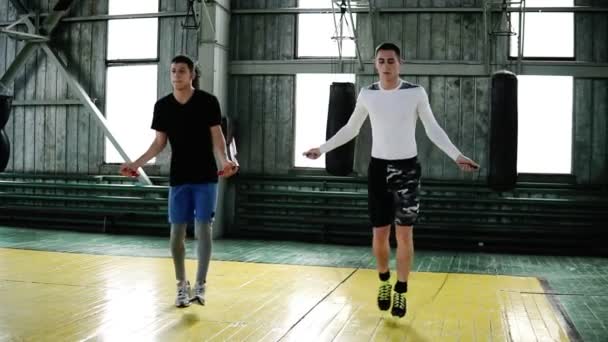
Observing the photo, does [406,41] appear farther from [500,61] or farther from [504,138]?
[504,138]

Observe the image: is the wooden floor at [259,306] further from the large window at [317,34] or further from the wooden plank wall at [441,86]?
the large window at [317,34]

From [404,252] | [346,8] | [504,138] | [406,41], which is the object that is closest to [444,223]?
[504,138]

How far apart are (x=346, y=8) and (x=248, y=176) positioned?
2673 mm

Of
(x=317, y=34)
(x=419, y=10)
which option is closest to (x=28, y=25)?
(x=317, y=34)

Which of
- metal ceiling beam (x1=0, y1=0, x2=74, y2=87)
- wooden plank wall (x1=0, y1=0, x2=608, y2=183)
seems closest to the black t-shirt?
wooden plank wall (x1=0, y1=0, x2=608, y2=183)

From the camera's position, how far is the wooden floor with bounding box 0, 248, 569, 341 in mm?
3623

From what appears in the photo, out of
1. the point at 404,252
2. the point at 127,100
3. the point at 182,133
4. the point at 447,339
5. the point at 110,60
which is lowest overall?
the point at 447,339

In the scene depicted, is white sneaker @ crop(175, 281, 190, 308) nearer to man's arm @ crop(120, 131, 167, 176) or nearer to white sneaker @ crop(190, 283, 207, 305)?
white sneaker @ crop(190, 283, 207, 305)

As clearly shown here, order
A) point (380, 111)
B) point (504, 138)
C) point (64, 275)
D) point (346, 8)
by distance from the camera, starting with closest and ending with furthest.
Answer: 1. point (380, 111)
2. point (64, 275)
3. point (504, 138)
4. point (346, 8)

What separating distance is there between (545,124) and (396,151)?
17.5 feet

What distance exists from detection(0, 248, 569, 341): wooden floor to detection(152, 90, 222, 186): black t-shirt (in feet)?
2.80

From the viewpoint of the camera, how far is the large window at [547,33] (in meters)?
8.66

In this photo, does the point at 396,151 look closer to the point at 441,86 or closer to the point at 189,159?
the point at 189,159

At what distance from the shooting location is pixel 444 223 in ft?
28.8
